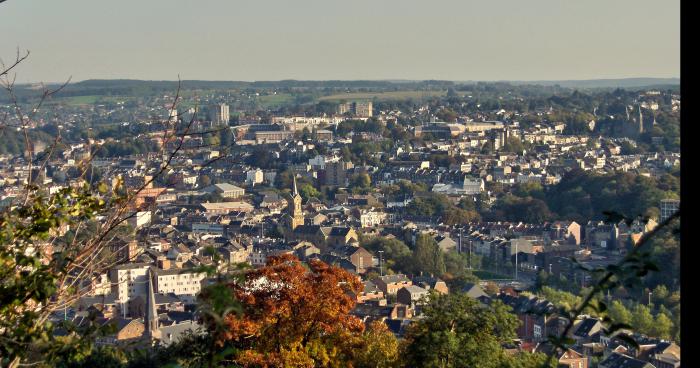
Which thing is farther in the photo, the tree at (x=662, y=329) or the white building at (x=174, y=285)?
the white building at (x=174, y=285)

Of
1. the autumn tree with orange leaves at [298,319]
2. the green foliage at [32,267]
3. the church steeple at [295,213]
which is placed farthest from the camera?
the church steeple at [295,213]

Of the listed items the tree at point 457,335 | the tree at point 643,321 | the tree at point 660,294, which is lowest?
the tree at point 660,294

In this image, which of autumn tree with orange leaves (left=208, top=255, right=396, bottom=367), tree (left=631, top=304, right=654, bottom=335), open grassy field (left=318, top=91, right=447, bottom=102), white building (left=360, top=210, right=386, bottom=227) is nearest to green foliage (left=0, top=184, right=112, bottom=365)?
autumn tree with orange leaves (left=208, top=255, right=396, bottom=367)

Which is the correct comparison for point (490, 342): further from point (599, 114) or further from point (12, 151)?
point (599, 114)

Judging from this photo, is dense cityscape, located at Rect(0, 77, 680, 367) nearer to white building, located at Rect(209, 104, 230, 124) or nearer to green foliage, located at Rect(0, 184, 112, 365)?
green foliage, located at Rect(0, 184, 112, 365)

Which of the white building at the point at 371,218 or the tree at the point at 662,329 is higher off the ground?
the tree at the point at 662,329

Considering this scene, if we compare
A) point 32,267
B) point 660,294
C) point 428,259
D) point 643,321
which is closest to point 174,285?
point 428,259

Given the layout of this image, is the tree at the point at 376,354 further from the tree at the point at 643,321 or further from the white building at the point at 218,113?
the white building at the point at 218,113

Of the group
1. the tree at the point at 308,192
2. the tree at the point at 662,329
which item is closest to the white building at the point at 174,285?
the tree at the point at 662,329
